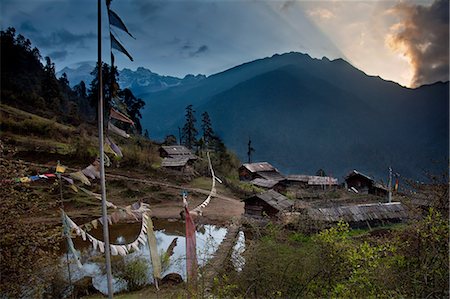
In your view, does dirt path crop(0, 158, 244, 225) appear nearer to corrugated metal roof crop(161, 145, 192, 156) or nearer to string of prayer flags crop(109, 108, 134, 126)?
corrugated metal roof crop(161, 145, 192, 156)

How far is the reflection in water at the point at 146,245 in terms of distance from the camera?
463 inches

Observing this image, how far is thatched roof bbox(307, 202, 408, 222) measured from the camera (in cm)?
1700

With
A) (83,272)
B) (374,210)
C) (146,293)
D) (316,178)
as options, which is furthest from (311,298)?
(316,178)

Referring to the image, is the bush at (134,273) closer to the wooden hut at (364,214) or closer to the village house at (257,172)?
the wooden hut at (364,214)

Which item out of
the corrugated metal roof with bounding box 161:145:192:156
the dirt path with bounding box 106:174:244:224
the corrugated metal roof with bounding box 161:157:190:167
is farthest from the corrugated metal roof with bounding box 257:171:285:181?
the dirt path with bounding box 106:174:244:224

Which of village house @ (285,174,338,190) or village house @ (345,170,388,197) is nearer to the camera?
village house @ (285,174,338,190)

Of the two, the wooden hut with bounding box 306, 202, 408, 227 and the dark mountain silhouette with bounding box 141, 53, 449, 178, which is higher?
the dark mountain silhouette with bounding box 141, 53, 449, 178

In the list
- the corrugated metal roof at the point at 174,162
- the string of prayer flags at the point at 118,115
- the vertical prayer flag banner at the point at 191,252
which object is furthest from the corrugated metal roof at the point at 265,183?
the string of prayer flags at the point at 118,115

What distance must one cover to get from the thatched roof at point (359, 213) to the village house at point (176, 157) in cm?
1716

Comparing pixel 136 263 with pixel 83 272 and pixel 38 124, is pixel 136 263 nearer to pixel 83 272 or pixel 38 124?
pixel 83 272

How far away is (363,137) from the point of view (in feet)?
365

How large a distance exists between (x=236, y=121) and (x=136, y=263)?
123683mm

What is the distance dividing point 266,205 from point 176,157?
17367 mm

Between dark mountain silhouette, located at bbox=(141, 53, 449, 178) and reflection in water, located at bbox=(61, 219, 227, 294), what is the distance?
214 ft
